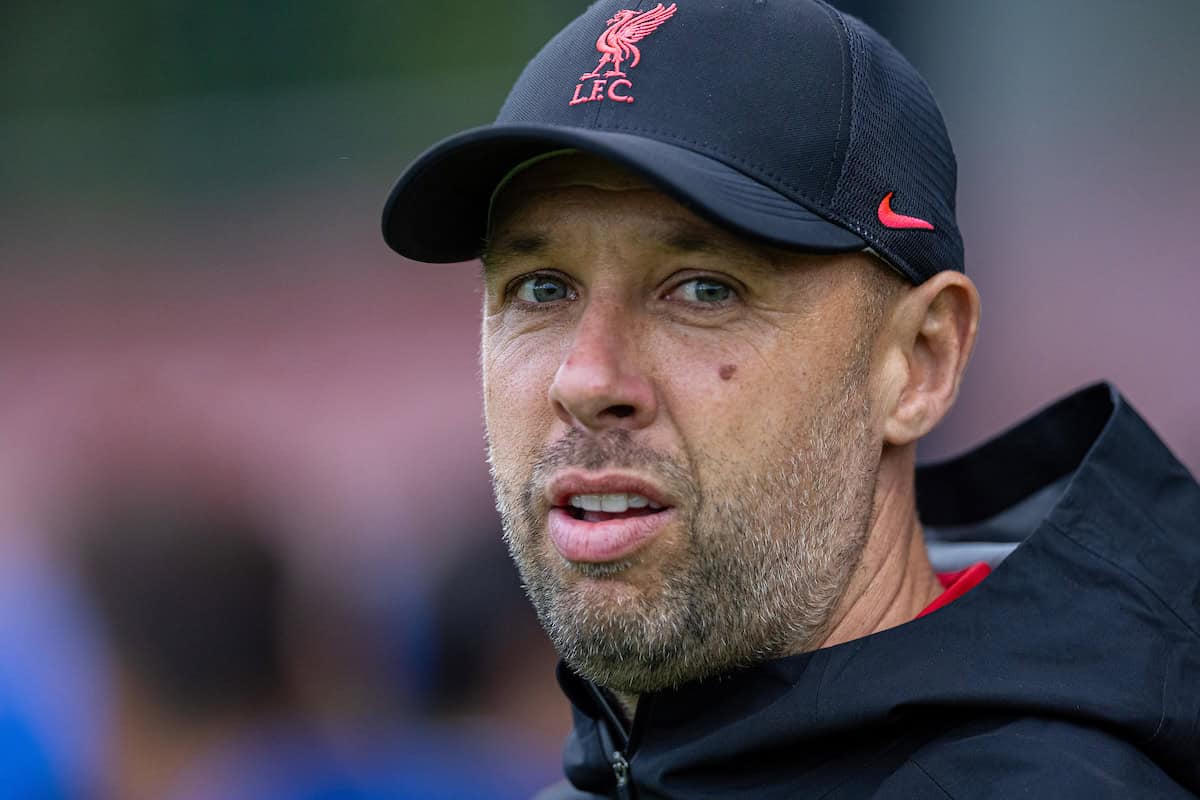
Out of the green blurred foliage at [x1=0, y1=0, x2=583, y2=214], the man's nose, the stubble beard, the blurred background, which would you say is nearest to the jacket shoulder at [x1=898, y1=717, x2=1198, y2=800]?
the stubble beard

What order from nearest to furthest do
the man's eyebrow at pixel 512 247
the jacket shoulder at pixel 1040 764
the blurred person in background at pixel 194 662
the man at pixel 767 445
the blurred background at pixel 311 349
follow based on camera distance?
the jacket shoulder at pixel 1040 764, the man at pixel 767 445, the man's eyebrow at pixel 512 247, the blurred person in background at pixel 194 662, the blurred background at pixel 311 349

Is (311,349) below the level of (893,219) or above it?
below

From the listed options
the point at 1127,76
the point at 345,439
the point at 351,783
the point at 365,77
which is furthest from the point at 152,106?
the point at 1127,76

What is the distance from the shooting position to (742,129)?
162cm

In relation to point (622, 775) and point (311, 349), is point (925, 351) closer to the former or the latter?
point (622, 775)

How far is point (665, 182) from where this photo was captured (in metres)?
1.50

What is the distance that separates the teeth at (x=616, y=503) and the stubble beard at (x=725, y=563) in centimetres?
4

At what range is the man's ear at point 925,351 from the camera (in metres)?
1.74

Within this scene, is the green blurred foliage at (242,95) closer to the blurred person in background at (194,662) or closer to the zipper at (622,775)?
the blurred person in background at (194,662)

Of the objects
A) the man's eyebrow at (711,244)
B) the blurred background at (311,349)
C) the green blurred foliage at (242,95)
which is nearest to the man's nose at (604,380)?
the man's eyebrow at (711,244)

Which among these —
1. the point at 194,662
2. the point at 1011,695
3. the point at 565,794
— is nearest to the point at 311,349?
the point at 194,662

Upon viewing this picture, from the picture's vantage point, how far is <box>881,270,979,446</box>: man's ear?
174 cm

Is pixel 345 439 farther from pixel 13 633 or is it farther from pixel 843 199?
pixel 843 199

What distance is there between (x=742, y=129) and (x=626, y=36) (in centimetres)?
22
